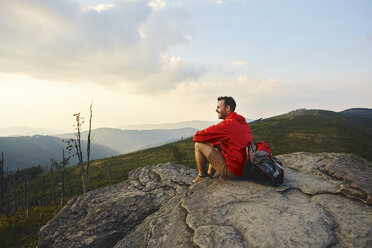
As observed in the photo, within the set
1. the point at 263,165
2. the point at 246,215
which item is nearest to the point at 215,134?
the point at 263,165

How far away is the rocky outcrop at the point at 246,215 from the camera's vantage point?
3.68 meters

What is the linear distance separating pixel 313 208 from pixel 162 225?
361 centimetres

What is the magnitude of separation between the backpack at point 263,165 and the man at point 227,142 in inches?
7.9

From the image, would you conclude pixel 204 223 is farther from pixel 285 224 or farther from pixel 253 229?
pixel 285 224

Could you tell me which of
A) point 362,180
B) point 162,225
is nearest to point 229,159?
point 162,225

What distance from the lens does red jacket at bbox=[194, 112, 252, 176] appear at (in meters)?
5.50

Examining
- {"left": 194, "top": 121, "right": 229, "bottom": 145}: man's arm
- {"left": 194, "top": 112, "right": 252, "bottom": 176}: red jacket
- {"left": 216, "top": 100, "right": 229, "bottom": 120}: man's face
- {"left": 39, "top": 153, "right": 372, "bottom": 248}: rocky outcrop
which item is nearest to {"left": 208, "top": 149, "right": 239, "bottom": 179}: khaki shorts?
{"left": 194, "top": 112, "right": 252, "bottom": 176}: red jacket

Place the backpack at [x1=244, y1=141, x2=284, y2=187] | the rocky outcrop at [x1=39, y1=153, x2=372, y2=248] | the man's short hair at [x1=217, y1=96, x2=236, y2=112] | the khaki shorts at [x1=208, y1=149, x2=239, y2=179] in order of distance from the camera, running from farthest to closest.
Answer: the man's short hair at [x1=217, y1=96, x2=236, y2=112] < the khaki shorts at [x1=208, y1=149, x2=239, y2=179] < the backpack at [x1=244, y1=141, x2=284, y2=187] < the rocky outcrop at [x1=39, y1=153, x2=372, y2=248]

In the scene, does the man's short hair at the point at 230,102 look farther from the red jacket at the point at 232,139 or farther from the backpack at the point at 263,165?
the backpack at the point at 263,165

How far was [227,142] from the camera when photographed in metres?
5.69

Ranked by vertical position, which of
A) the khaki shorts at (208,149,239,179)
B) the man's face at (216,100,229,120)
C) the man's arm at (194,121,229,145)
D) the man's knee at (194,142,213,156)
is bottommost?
the khaki shorts at (208,149,239,179)

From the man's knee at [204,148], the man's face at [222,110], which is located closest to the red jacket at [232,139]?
the man's knee at [204,148]

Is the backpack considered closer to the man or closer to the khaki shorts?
the man

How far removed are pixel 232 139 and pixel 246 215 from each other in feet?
6.64
